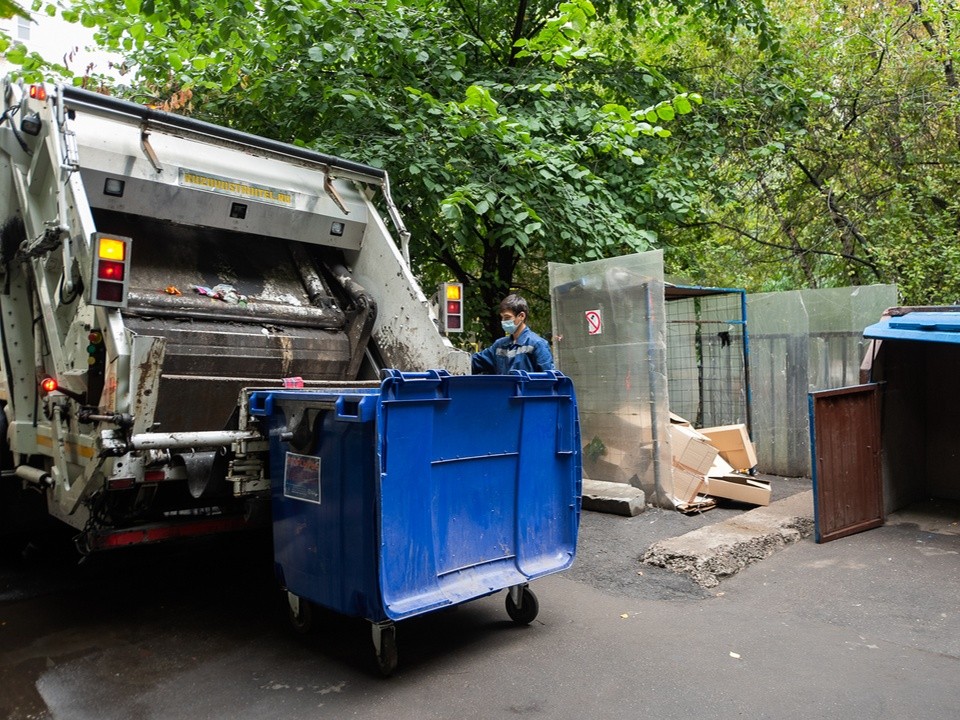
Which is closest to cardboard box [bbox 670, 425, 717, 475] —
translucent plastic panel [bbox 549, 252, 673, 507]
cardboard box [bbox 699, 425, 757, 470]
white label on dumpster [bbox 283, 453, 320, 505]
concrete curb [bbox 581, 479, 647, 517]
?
translucent plastic panel [bbox 549, 252, 673, 507]

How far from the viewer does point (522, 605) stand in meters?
3.94

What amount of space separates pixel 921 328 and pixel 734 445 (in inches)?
77.4

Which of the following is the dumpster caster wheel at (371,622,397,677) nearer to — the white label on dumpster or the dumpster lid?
the white label on dumpster

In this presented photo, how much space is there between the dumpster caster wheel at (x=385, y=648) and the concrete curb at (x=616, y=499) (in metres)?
3.06

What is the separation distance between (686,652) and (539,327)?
21.3 ft

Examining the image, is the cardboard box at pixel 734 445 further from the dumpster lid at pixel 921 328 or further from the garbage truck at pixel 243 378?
the garbage truck at pixel 243 378

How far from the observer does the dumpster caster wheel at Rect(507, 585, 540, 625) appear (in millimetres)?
→ 3920

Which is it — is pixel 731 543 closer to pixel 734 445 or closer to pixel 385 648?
pixel 734 445

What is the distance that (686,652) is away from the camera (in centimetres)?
361

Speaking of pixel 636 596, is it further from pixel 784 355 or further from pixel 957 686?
pixel 784 355

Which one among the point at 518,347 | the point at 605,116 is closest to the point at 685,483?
the point at 518,347

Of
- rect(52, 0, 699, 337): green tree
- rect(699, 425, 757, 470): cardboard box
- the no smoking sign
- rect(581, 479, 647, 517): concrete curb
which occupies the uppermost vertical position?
rect(52, 0, 699, 337): green tree

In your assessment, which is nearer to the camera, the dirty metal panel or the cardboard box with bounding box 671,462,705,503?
the dirty metal panel

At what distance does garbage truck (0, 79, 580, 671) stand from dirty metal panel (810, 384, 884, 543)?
2.42 meters
